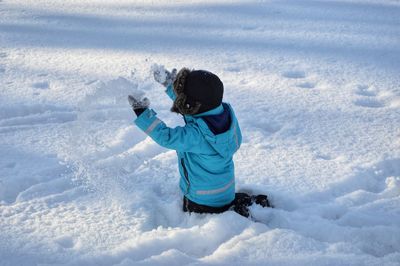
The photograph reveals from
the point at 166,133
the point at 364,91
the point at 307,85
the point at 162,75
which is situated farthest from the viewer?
the point at 307,85

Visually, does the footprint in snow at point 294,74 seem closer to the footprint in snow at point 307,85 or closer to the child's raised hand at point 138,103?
the footprint in snow at point 307,85

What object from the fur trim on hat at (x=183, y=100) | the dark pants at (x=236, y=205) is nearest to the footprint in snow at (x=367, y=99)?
the dark pants at (x=236, y=205)

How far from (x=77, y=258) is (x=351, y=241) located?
4.47 ft

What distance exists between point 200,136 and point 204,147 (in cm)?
7

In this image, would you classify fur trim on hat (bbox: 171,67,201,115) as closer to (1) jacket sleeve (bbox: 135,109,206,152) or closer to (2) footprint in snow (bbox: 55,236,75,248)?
(1) jacket sleeve (bbox: 135,109,206,152)

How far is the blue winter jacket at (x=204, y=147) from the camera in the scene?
2191 millimetres

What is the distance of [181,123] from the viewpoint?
3.63m

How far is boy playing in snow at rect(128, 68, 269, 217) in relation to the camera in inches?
86.4

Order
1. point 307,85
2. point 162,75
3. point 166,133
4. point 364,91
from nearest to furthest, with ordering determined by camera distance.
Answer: point 166,133
point 162,75
point 364,91
point 307,85

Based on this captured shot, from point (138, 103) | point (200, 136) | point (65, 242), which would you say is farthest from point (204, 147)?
point (65, 242)

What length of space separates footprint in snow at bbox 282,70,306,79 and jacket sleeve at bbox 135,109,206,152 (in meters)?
2.59

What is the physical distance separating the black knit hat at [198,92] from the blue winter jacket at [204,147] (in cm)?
5

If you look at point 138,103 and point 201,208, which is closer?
point 138,103

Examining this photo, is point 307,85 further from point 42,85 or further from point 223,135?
point 42,85
